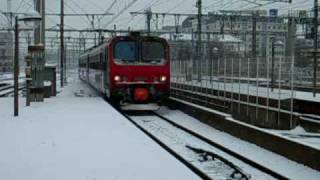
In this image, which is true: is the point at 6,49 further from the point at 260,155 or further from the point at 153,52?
the point at 260,155

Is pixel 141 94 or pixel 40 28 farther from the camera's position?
pixel 40 28

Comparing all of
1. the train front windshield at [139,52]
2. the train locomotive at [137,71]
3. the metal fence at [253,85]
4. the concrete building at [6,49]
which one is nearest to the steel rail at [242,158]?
the metal fence at [253,85]

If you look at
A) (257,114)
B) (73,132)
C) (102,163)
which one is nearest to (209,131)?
(257,114)

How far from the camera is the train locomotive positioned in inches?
915

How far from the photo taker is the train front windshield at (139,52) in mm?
23562

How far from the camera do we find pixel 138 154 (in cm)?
1161

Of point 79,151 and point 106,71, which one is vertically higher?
point 106,71

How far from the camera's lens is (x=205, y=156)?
12617mm

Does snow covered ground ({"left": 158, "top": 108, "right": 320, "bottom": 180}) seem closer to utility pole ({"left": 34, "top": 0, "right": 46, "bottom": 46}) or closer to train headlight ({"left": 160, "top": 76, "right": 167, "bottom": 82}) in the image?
train headlight ({"left": 160, "top": 76, "right": 167, "bottom": 82})

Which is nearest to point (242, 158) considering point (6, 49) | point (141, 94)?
point (141, 94)

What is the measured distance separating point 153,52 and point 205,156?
11.8 meters

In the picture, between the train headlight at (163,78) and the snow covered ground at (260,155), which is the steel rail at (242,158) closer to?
the snow covered ground at (260,155)

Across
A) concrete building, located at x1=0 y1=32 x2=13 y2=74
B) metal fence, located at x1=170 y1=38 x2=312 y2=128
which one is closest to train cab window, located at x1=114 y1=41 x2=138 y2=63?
A: metal fence, located at x1=170 y1=38 x2=312 y2=128

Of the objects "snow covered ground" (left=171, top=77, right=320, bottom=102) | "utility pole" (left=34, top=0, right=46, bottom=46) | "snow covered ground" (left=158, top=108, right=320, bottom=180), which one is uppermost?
"utility pole" (left=34, top=0, right=46, bottom=46)
